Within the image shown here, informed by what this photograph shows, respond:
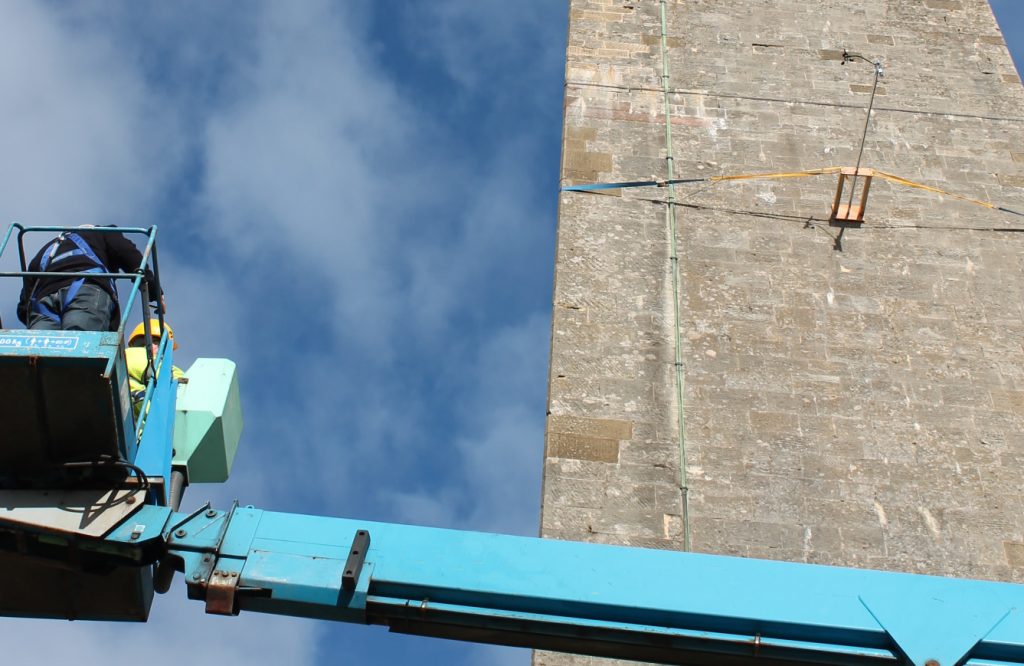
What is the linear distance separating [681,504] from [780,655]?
84.9 inches

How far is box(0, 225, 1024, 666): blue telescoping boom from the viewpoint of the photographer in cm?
462

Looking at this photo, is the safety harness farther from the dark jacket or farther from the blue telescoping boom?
the blue telescoping boom

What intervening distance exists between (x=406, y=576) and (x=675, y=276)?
3789 mm

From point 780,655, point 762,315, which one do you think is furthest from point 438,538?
point 762,315

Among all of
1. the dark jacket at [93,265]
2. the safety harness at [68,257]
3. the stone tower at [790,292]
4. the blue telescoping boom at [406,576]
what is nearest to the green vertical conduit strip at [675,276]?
the stone tower at [790,292]

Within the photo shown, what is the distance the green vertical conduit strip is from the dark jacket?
114 inches

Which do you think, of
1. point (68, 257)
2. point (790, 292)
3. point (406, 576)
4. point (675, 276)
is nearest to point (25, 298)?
point (68, 257)

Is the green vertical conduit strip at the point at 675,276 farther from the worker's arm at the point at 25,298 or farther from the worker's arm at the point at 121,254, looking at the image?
the worker's arm at the point at 25,298

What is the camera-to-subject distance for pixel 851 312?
7910 millimetres

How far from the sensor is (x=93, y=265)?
5965mm

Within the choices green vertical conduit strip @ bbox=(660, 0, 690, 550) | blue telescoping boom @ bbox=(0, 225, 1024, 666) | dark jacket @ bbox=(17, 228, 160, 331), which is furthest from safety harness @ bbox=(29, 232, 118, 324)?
green vertical conduit strip @ bbox=(660, 0, 690, 550)

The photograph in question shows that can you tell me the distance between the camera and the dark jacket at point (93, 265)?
19.0 feet

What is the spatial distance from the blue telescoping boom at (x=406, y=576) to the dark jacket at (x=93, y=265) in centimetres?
104

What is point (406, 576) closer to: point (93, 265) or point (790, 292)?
point (93, 265)
